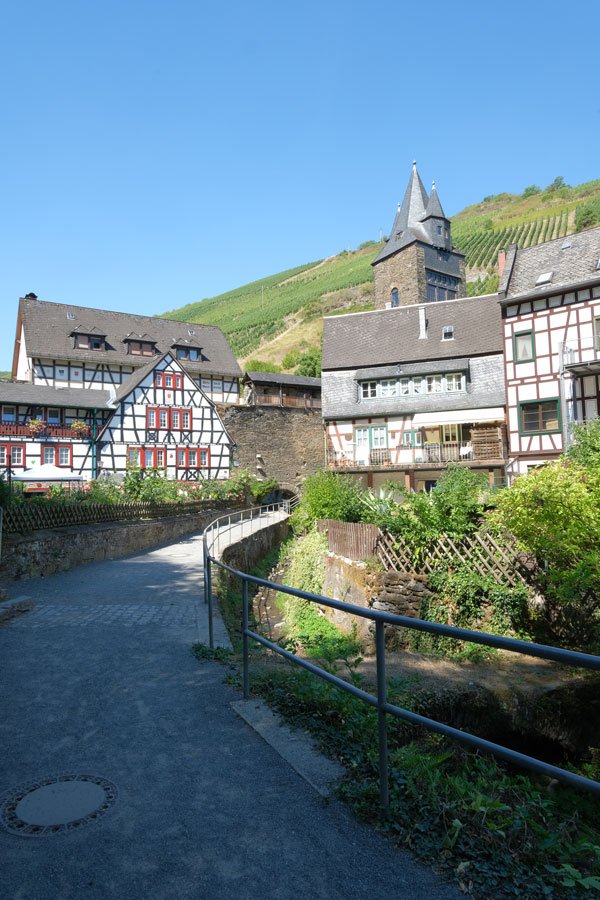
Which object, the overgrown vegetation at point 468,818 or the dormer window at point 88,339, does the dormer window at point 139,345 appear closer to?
the dormer window at point 88,339

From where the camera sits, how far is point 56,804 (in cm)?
328

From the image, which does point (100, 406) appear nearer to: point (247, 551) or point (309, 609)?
point (247, 551)

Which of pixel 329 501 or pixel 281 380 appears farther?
pixel 281 380

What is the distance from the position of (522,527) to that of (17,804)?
9191 millimetres

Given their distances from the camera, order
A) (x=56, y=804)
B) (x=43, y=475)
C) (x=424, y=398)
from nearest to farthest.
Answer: (x=56, y=804) < (x=43, y=475) < (x=424, y=398)

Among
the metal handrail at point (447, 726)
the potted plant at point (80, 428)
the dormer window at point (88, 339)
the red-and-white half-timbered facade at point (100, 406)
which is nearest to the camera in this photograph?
the metal handrail at point (447, 726)

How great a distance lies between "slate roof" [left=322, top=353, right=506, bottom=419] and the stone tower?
73.8 feet

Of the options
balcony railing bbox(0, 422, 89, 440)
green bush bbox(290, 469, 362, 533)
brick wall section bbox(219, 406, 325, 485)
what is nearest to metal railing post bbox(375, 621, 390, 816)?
green bush bbox(290, 469, 362, 533)

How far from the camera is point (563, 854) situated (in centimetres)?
266

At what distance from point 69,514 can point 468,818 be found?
50.0ft

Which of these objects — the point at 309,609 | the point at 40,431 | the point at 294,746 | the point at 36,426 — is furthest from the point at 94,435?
the point at 294,746

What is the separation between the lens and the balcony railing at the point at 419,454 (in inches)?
1158

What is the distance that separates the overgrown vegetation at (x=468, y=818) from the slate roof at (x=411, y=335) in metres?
29.9

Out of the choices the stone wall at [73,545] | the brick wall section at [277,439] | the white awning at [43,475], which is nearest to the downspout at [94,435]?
the brick wall section at [277,439]
